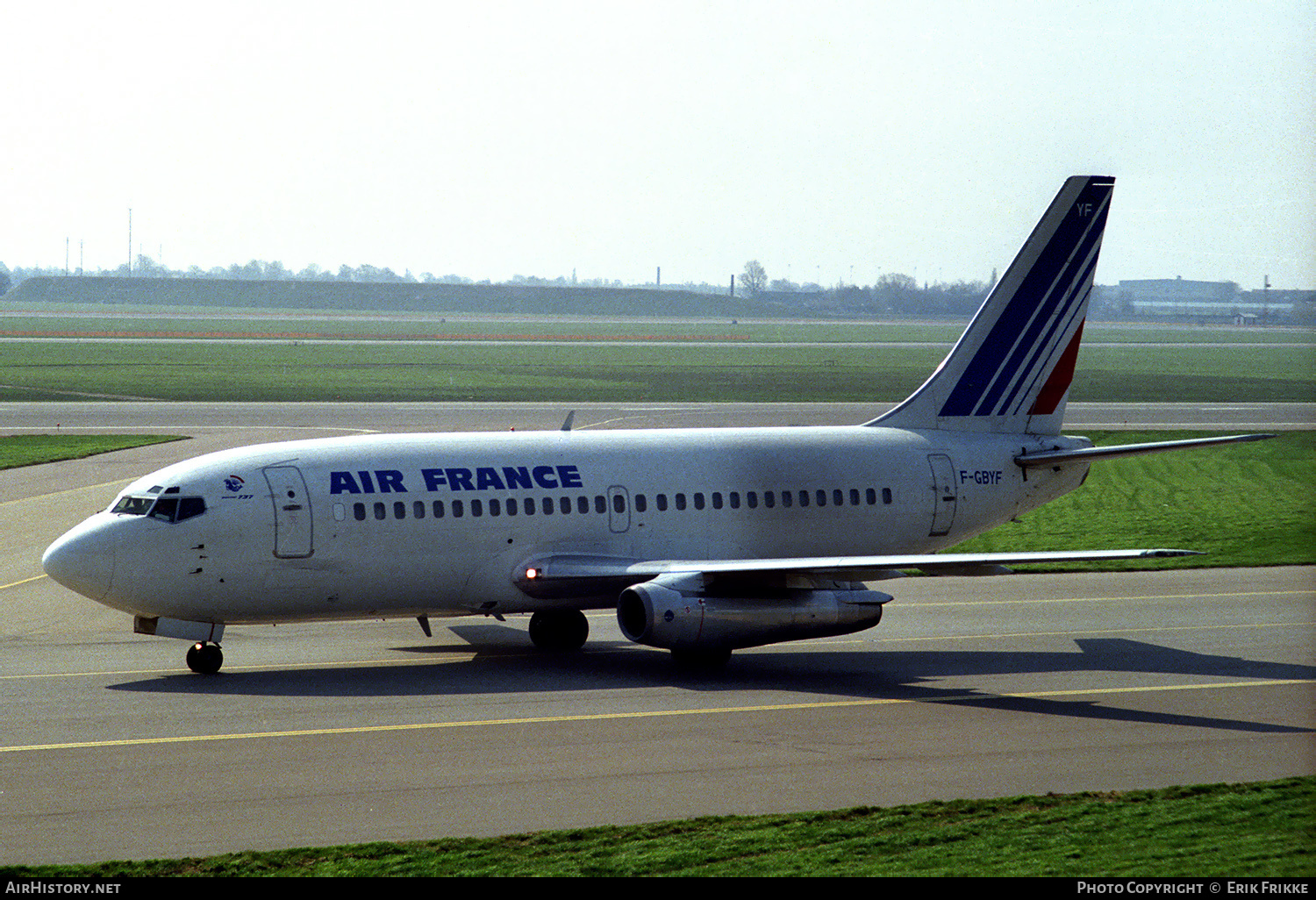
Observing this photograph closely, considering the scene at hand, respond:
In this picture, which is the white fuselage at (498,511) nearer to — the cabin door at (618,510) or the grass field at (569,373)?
the cabin door at (618,510)

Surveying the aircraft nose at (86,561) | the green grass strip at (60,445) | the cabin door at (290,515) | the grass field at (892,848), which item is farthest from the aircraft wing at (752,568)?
the green grass strip at (60,445)

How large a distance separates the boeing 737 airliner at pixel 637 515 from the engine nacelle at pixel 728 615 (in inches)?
1.5

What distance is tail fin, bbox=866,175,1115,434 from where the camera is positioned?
3572 cm

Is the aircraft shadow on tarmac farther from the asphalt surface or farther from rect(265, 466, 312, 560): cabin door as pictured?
rect(265, 466, 312, 560): cabin door

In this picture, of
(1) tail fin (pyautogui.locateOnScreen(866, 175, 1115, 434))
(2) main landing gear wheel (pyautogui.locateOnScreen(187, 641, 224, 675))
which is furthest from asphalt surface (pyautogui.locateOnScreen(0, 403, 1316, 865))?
(1) tail fin (pyautogui.locateOnScreen(866, 175, 1115, 434))

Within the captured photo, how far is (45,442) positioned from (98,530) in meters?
47.5

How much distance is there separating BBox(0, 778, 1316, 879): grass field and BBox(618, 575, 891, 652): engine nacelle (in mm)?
9420

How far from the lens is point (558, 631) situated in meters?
31.6

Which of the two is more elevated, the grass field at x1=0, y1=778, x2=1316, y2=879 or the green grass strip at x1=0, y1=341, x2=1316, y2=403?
the green grass strip at x1=0, y1=341, x2=1316, y2=403

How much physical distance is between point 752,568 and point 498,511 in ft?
17.0

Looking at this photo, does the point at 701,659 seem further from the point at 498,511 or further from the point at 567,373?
the point at 567,373

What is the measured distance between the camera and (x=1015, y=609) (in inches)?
1443

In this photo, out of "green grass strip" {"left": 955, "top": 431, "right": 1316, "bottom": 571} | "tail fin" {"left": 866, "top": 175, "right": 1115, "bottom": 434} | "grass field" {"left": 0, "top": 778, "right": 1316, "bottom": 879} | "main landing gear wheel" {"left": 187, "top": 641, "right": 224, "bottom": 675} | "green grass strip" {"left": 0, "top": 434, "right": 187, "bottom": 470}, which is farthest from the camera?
"green grass strip" {"left": 0, "top": 434, "right": 187, "bottom": 470}
